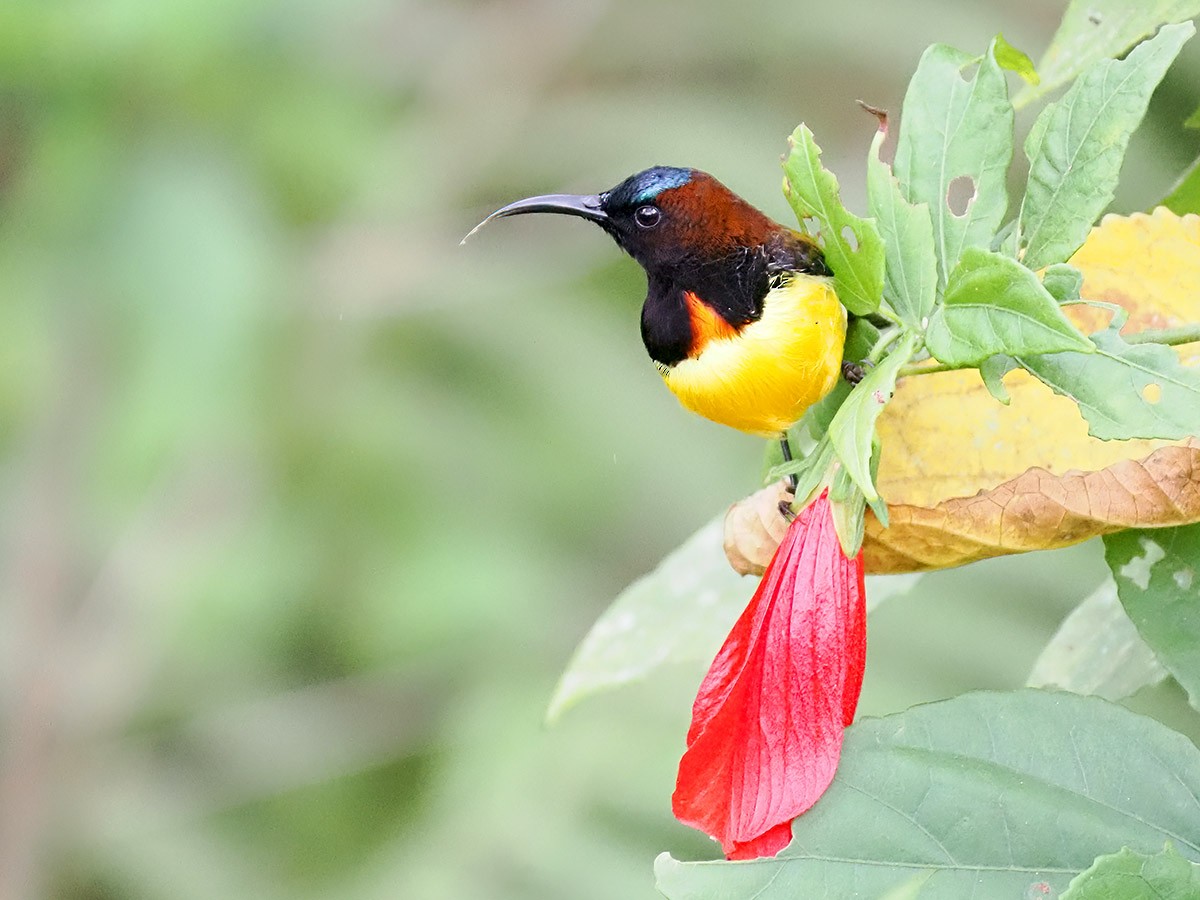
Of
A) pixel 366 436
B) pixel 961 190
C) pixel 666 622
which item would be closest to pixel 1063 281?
pixel 666 622

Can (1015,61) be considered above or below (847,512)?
above

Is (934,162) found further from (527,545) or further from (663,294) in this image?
(527,545)

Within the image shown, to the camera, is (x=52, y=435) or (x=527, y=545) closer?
(x=52, y=435)

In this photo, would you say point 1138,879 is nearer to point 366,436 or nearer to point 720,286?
point 720,286

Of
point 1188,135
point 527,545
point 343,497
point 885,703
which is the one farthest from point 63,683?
point 1188,135

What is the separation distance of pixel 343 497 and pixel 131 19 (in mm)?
871

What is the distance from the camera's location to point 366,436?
7.27 feet

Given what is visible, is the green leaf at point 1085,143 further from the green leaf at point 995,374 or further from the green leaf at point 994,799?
the green leaf at point 994,799

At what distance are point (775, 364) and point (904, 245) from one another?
63 millimetres

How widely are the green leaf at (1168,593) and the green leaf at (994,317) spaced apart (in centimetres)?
11

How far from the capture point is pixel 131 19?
1.53m

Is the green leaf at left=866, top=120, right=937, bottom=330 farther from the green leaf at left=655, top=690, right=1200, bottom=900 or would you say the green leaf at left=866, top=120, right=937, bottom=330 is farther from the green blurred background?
the green blurred background

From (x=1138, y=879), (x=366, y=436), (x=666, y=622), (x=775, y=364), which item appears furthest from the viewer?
(x=366, y=436)

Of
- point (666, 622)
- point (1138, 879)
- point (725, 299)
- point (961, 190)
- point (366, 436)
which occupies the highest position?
point (366, 436)
